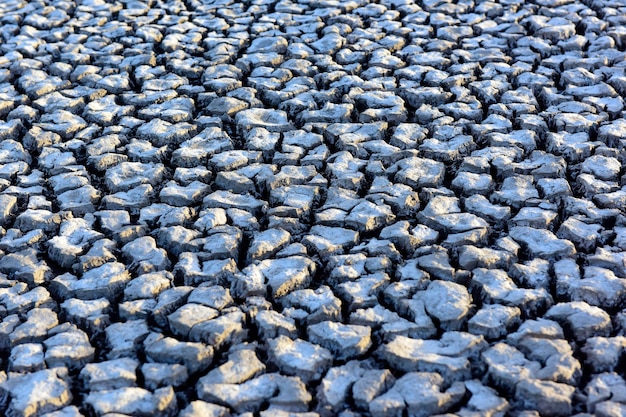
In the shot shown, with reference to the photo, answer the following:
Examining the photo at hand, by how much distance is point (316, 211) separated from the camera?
1921 millimetres

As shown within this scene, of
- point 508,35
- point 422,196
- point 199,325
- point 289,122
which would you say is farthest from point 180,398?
point 508,35

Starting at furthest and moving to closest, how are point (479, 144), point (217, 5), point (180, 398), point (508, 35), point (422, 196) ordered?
point (217, 5) → point (508, 35) → point (479, 144) → point (422, 196) → point (180, 398)

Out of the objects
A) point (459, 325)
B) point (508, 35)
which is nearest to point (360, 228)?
point (459, 325)

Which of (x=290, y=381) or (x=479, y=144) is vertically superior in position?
(x=479, y=144)

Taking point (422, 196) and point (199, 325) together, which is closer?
point (199, 325)

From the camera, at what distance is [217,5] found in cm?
316

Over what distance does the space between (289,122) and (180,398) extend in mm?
1175

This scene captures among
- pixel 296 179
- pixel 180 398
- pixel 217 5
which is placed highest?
pixel 217 5

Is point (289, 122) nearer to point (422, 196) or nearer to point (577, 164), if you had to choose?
point (422, 196)

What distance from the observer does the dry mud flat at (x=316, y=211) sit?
1412 millimetres

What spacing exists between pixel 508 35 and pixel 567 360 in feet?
5.83

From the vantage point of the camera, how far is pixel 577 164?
6.86 ft

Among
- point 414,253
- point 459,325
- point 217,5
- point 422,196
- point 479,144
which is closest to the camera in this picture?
point 459,325

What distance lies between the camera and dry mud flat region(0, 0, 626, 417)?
1412mm
